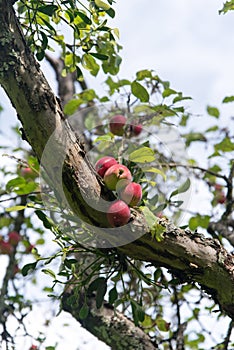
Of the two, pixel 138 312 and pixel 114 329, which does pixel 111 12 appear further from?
pixel 114 329

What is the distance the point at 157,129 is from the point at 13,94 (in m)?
1.09

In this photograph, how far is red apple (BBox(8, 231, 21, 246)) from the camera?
290cm

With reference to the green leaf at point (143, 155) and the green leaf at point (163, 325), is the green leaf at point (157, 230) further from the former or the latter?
the green leaf at point (163, 325)

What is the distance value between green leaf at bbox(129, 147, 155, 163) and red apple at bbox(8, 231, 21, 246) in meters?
1.69

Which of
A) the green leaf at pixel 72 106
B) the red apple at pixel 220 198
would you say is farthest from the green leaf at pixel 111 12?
the red apple at pixel 220 198

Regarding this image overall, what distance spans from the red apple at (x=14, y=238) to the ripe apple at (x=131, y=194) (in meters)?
1.74

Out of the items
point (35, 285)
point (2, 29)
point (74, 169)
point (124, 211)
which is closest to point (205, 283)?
point (124, 211)

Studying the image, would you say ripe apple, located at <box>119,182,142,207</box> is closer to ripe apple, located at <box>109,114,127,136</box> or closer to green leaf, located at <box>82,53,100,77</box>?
green leaf, located at <box>82,53,100,77</box>

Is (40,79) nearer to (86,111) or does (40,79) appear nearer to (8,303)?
(86,111)

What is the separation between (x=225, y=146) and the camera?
2.40 meters

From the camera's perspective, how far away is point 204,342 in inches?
99.2

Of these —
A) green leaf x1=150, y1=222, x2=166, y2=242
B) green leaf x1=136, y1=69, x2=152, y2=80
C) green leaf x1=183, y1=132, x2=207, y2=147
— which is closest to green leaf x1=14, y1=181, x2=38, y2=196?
green leaf x1=136, y1=69, x2=152, y2=80

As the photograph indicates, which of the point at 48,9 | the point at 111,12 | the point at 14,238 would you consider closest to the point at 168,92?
the point at 111,12

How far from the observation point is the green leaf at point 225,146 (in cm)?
238
